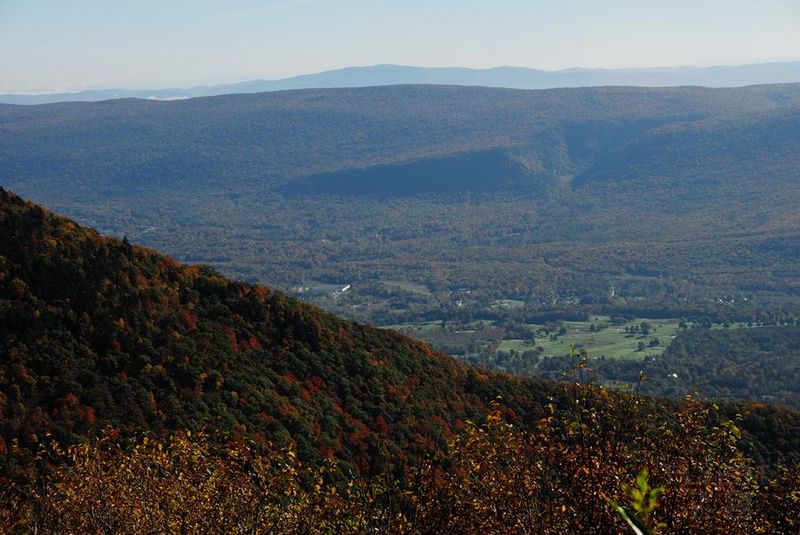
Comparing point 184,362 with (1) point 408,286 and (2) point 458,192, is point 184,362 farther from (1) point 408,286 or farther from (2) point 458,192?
(2) point 458,192

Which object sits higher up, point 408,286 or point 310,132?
point 310,132

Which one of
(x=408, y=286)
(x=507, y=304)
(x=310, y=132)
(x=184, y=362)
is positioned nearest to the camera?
(x=184, y=362)

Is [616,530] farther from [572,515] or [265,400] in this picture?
[265,400]

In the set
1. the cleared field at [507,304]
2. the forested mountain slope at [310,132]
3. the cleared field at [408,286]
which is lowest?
the cleared field at [408,286]

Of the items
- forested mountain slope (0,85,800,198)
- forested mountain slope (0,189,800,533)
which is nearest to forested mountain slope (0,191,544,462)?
forested mountain slope (0,189,800,533)

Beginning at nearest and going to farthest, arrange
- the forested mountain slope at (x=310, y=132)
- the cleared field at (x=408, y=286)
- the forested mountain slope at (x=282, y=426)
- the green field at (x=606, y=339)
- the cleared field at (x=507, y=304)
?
the forested mountain slope at (x=282, y=426), the green field at (x=606, y=339), the cleared field at (x=507, y=304), the cleared field at (x=408, y=286), the forested mountain slope at (x=310, y=132)

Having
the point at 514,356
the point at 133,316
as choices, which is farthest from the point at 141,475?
the point at 514,356

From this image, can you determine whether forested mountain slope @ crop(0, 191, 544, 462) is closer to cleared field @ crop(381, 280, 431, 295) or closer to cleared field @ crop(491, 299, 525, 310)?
cleared field @ crop(491, 299, 525, 310)

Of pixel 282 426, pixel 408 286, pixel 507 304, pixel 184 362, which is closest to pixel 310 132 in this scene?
pixel 408 286

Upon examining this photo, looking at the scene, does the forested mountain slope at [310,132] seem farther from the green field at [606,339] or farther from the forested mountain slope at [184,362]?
the forested mountain slope at [184,362]

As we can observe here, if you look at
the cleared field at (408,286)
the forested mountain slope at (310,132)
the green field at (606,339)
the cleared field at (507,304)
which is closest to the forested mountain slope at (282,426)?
the green field at (606,339)
